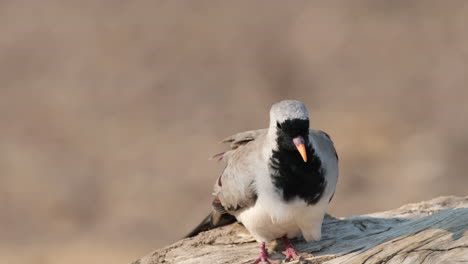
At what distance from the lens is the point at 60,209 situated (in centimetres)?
Answer: 1298

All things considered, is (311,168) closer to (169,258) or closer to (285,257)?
(285,257)

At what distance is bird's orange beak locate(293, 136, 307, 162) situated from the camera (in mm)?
5508

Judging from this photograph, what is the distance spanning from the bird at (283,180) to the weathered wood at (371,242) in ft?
0.74

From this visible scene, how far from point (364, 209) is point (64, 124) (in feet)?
17.8

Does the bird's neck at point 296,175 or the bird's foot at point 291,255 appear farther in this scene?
the bird's foot at point 291,255

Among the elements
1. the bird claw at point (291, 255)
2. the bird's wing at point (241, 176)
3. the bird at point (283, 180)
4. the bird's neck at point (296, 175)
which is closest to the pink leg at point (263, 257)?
the bird at point (283, 180)

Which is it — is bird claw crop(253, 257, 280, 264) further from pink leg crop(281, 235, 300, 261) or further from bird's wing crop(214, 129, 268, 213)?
bird's wing crop(214, 129, 268, 213)

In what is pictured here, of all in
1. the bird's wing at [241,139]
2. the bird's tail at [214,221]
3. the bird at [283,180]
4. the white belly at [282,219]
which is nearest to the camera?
the bird at [283,180]

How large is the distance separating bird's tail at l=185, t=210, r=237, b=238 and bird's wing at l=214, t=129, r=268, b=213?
36 cm

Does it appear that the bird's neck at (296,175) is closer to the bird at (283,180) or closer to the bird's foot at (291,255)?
the bird at (283,180)

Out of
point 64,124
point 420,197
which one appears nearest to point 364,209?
point 420,197

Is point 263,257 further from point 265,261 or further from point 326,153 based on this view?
point 326,153

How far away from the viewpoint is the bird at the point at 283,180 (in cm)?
564

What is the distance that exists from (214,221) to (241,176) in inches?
34.2
